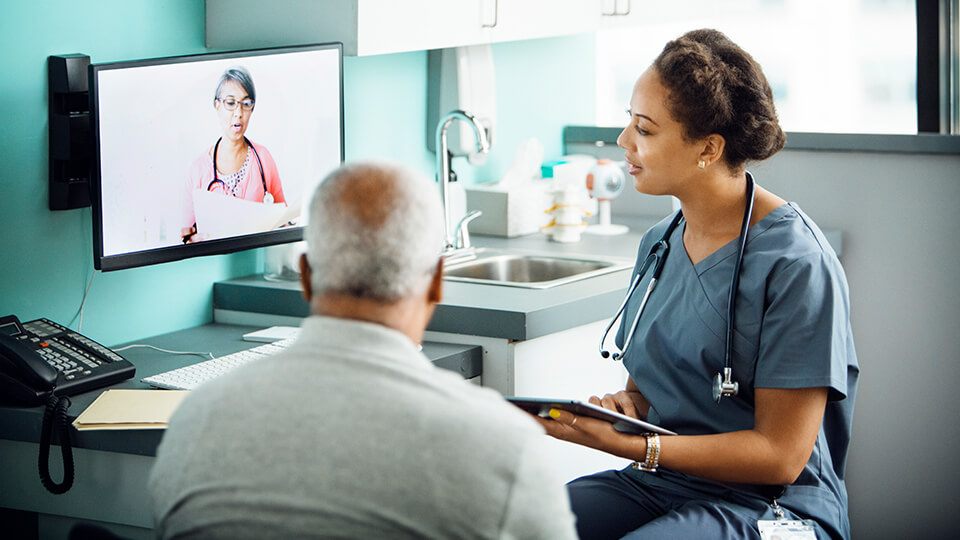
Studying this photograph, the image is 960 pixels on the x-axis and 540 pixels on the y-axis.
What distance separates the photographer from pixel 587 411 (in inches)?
61.9

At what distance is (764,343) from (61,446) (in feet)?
3.32

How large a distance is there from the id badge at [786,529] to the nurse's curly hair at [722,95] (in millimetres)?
524

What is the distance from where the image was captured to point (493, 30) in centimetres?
257

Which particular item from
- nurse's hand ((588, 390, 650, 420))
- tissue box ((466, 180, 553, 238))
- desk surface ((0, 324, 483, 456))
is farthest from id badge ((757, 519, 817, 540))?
tissue box ((466, 180, 553, 238))

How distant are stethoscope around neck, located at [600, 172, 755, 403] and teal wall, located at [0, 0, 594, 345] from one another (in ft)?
2.97

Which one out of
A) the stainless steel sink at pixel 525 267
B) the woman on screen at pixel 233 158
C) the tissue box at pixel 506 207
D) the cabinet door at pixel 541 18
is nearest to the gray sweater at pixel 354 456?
the woman on screen at pixel 233 158

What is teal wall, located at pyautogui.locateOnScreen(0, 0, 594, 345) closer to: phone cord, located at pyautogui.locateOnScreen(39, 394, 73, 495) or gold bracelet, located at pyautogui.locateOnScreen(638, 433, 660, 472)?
phone cord, located at pyautogui.locateOnScreen(39, 394, 73, 495)

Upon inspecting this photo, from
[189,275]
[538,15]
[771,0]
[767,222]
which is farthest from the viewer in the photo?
[771,0]

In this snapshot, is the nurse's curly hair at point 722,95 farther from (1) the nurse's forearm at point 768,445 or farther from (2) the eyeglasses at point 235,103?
(2) the eyeglasses at point 235,103

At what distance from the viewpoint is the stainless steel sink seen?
8.72 feet

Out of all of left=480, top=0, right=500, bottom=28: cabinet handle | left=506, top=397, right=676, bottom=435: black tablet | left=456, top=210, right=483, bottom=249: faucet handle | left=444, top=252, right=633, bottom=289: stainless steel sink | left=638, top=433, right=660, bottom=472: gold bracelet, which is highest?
left=480, top=0, right=500, bottom=28: cabinet handle

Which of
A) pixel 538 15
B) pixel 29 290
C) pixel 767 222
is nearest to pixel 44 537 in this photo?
pixel 29 290

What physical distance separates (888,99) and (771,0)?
10.5 feet

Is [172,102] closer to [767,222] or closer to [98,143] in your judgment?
[98,143]
